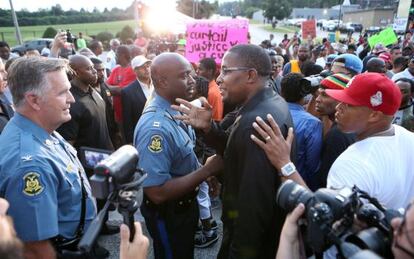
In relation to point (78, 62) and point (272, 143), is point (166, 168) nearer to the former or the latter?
point (272, 143)

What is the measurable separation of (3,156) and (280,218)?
5.61 feet

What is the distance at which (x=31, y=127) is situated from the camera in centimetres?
204

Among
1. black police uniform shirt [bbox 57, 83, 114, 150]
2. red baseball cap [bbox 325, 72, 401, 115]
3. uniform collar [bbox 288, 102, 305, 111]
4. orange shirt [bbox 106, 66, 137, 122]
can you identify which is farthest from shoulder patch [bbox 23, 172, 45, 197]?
orange shirt [bbox 106, 66, 137, 122]

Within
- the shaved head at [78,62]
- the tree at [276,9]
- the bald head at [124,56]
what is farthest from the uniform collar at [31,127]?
the tree at [276,9]

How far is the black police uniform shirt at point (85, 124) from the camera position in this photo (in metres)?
3.95

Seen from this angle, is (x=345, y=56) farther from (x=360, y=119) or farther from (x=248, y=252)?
(x=248, y=252)

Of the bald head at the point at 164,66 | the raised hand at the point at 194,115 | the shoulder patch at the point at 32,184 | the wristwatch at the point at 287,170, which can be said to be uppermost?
the bald head at the point at 164,66

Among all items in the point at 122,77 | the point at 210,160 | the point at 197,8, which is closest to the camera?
the point at 210,160

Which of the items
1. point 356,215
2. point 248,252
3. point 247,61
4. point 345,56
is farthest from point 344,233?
point 345,56

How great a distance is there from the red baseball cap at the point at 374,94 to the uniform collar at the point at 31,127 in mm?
1882

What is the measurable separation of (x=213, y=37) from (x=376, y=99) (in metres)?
3.88

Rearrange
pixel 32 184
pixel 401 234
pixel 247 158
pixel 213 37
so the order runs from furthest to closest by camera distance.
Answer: pixel 213 37 → pixel 247 158 → pixel 32 184 → pixel 401 234

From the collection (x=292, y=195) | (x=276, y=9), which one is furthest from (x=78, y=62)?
(x=276, y=9)

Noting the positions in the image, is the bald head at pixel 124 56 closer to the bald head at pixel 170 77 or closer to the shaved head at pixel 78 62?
the shaved head at pixel 78 62
